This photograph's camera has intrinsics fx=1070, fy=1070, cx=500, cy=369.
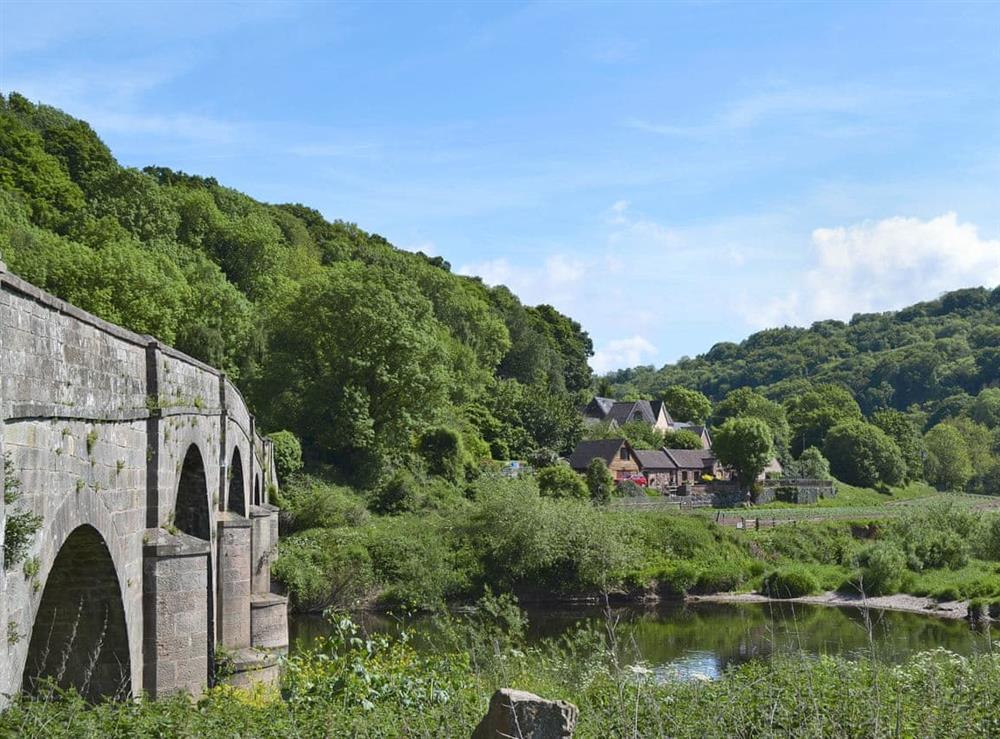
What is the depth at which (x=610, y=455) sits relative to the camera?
2933 inches

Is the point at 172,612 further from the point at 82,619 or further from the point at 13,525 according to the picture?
the point at 13,525

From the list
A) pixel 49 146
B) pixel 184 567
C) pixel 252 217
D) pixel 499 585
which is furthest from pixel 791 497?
pixel 184 567

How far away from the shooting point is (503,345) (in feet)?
287

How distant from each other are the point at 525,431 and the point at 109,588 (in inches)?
2373

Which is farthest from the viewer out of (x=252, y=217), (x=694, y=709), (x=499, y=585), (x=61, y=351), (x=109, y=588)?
(x=252, y=217)

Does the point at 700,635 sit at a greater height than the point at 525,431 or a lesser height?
lesser

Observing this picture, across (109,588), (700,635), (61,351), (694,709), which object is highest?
(61,351)

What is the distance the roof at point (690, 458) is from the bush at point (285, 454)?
44.7m

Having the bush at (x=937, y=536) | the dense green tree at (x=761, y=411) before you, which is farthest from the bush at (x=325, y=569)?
the dense green tree at (x=761, y=411)

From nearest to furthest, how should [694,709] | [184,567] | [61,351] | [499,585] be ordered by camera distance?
[61,351]
[694,709]
[184,567]
[499,585]

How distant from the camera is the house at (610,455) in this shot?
7362 centimetres

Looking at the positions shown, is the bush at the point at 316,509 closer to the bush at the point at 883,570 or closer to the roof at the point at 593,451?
the bush at the point at 883,570

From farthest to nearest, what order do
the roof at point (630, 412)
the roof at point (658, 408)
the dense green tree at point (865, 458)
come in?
the roof at point (658, 408) < the roof at point (630, 412) < the dense green tree at point (865, 458)

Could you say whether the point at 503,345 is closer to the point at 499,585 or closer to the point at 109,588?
the point at 499,585
